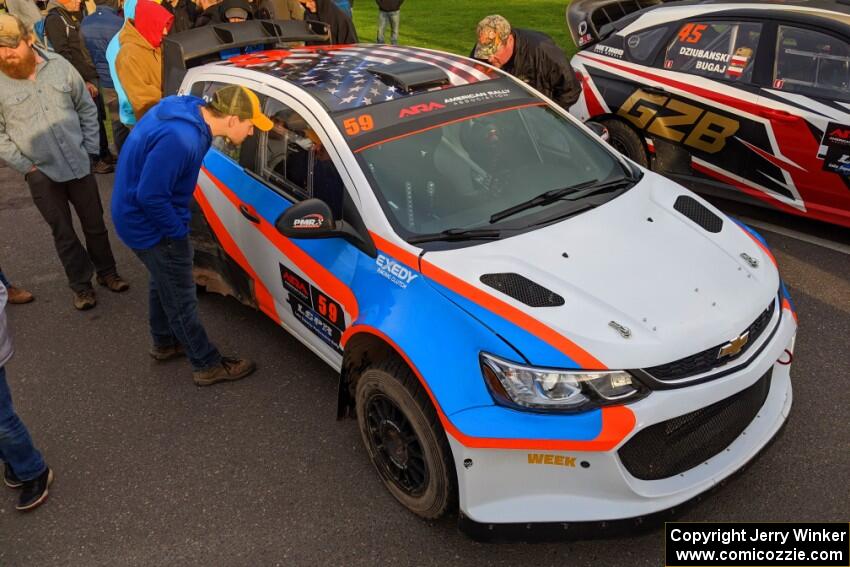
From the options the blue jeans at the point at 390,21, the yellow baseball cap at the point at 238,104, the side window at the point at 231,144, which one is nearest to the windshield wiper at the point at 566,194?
the yellow baseball cap at the point at 238,104

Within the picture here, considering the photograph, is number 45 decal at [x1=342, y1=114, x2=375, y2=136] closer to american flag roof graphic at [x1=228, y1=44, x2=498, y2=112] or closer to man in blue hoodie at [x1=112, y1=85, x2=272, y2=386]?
american flag roof graphic at [x1=228, y1=44, x2=498, y2=112]

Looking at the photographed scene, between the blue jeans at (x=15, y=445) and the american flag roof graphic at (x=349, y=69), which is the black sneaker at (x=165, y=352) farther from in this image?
the american flag roof graphic at (x=349, y=69)

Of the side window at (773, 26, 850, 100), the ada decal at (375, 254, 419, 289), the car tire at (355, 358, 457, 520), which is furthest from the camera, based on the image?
the side window at (773, 26, 850, 100)

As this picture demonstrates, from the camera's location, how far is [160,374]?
4238mm

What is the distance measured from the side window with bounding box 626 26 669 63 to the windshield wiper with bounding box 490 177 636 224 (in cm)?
264

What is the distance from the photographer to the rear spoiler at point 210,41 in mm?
4582

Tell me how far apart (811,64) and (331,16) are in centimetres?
462

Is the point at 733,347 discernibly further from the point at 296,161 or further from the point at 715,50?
the point at 715,50

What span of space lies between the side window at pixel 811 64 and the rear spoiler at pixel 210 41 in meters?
3.47

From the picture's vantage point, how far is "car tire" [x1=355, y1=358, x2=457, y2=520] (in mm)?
2711

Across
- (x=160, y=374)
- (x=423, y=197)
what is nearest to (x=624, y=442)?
(x=423, y=197)

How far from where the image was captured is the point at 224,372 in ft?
13.4

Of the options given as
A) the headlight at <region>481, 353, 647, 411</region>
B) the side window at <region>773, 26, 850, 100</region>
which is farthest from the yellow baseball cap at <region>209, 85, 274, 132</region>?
the side window at <region>773, 26, 850, 100</region>

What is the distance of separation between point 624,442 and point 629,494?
22 cm
